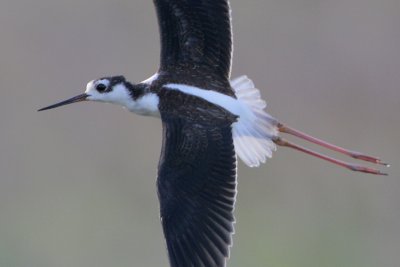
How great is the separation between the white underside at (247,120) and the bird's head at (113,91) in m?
0.25

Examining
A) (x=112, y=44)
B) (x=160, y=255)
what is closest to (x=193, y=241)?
(x=160, y=255)

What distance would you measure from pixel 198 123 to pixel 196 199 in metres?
0.44

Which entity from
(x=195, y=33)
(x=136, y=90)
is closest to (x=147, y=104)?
(x=136, y=90)

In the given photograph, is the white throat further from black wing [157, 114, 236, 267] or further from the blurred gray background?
the blurred gray background

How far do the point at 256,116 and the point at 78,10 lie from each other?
17.5ft

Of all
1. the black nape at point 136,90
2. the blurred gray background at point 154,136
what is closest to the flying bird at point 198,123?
the black nape at point 136,90

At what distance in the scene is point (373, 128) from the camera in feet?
40.0

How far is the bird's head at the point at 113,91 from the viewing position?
29.1 feet

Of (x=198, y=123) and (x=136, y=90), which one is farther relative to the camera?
(x=136, y=90)

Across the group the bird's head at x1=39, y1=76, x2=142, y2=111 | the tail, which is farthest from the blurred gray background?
the bird's head at x1=39, y1=76, x2=142, y2=111

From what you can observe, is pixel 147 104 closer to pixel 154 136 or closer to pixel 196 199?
pixel 196 199

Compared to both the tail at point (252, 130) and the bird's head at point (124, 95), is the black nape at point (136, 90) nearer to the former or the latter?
the bird's head at point (124, 95)

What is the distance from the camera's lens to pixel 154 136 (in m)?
12.2

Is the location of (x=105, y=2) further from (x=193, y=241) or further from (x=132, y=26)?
(x=193, y=241)
